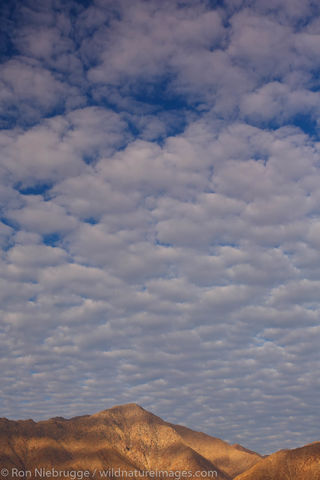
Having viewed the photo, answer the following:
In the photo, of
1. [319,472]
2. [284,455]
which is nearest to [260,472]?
[284,455]

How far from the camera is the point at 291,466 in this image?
190250 mm

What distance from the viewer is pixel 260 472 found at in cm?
19438

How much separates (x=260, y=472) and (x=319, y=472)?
2499cm

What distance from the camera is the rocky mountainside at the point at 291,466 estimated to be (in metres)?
184

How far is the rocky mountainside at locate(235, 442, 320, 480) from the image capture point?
184 meters

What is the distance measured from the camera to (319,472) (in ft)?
588

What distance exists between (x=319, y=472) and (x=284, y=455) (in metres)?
19.9

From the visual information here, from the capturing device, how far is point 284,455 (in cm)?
19725

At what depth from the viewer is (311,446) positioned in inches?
7795

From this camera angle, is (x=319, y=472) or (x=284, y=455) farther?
(x=284, y=455)

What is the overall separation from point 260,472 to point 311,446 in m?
23.5

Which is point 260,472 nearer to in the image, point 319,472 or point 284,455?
point 284,455

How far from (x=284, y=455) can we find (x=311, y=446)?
1165 centimetres
